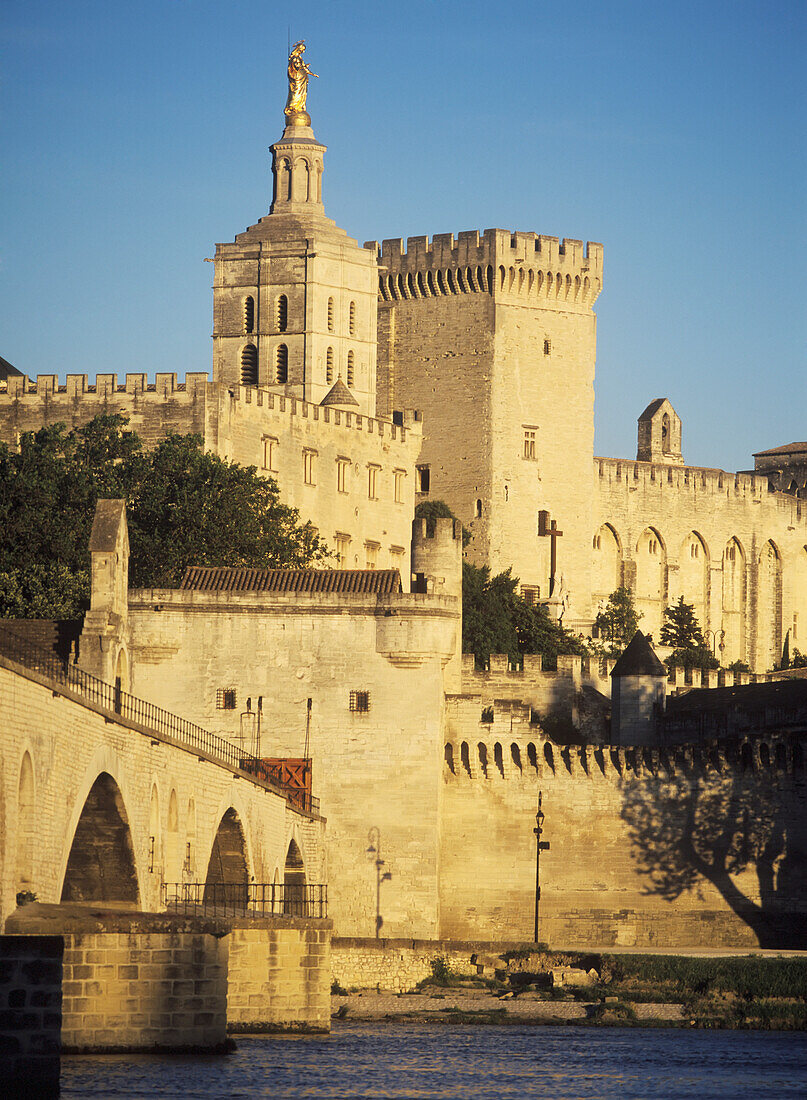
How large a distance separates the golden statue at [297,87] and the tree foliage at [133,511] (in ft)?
90.2

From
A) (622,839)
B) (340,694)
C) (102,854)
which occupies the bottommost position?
→ (102,854)

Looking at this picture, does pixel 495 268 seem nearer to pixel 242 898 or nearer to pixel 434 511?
pixel 434 511

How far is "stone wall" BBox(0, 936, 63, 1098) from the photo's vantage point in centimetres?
3278

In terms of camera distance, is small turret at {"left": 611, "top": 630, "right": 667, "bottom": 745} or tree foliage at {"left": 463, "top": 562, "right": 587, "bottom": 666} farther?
tree foliage at {"left": 463, "top": 562, "right": 587, "bottom": 666}

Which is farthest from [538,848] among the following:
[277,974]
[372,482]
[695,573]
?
[695,573]

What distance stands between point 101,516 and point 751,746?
20.2 meters

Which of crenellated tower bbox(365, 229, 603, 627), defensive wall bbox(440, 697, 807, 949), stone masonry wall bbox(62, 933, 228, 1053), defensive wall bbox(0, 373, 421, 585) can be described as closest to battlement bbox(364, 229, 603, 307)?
crenellated tower bbox(365, 229, 603, 627)

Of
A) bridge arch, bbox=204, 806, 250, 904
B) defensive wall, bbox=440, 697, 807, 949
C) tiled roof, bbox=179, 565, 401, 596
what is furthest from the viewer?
defensive wall, bbox=440, 697, 807, 949

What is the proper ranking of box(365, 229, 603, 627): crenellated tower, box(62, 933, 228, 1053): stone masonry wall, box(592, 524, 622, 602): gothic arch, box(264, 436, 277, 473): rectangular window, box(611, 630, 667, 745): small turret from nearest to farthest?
box(62, 933, 228, 1053): stone masonry wall
box(611, 630, 667, 745): small turret
box(264, 436, 277, 473): rectangular window
box(365, 229, 603, 627): crenellated tower
box(592, 524, 622, 602): gothic arch

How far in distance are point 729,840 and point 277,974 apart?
80.4 feet

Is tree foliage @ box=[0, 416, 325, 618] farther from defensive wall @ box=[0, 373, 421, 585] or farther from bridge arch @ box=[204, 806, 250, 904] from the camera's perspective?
bridge arch @ box=[204, 806, 250, 904]

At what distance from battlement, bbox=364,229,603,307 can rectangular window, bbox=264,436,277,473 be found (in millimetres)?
21135

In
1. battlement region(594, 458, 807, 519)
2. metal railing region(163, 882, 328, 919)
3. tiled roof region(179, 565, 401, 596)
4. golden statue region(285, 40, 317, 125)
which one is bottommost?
metal railing region(163, 882, 328, 919)

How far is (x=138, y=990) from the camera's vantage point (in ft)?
127
